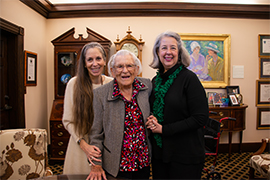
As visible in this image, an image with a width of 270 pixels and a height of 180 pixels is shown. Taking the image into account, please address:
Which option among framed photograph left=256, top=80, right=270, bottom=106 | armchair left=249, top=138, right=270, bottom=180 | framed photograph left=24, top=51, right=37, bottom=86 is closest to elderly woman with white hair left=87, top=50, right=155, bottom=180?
armchair left=249, top=138, right=270, bottom=180

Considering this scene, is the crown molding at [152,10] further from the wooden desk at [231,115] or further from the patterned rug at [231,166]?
the patterned rug at [231,166]

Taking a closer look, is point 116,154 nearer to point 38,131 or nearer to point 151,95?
point 151,95

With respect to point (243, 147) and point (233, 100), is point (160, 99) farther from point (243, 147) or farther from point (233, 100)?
point (243, 147)

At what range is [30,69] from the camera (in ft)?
10.9

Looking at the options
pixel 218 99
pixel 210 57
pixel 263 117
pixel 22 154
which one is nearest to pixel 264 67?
pixel 263 117

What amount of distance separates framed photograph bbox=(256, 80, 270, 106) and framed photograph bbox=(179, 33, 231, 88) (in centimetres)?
77

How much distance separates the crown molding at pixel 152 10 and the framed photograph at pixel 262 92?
1545 millimetres

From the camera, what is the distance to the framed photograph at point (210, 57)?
3939 mm

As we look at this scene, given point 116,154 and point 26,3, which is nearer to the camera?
point 116,154

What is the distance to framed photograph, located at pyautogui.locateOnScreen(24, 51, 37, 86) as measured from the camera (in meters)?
3.19

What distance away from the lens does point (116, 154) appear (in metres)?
1.23

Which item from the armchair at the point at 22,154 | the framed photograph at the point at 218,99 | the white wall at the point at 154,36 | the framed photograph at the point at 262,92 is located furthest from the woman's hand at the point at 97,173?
the framed photograph at the point at 262,92

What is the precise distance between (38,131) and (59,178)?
0.52m

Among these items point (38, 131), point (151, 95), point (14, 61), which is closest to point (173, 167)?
point (151, 95)
